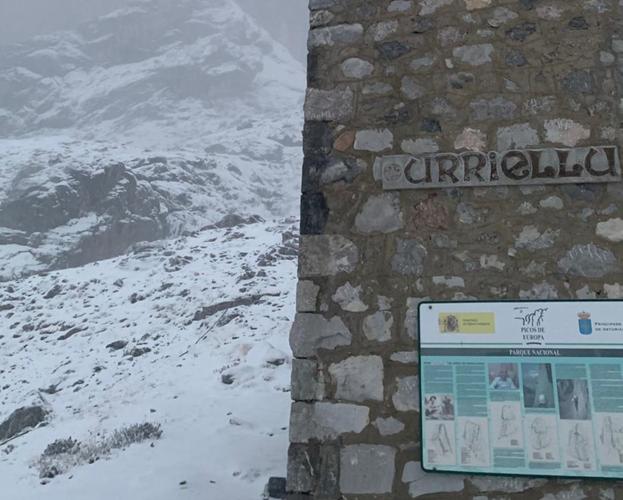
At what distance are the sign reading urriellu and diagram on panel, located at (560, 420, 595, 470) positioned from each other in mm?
1312

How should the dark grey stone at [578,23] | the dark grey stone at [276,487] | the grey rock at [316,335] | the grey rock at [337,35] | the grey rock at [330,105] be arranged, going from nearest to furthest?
the grey rock at [316,335] → the dark grey stone at [578,23] → the grey rock at [330,105] → the grey rock at [337,35] → the dark grey stone at [276,487]

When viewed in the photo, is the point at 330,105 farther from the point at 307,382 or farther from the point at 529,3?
the point at 307,382

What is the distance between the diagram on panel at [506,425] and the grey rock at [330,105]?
1.93 metres

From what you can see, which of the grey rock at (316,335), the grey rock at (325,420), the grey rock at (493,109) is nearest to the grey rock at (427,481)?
the grey rock at (325,420)

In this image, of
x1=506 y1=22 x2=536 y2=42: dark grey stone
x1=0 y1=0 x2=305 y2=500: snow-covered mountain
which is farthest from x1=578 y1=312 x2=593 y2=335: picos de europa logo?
x1=0 y1=0 x2=305 y2=500: snow-covered mountain

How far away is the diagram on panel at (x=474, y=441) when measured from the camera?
10.1ft

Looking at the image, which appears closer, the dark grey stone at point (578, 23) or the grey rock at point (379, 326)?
the grey rock at point (379, 326)

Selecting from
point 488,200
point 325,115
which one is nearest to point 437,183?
point 488,200

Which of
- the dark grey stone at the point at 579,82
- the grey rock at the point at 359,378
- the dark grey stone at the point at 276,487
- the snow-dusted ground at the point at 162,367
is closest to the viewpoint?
the grey rock at the point at 359,378

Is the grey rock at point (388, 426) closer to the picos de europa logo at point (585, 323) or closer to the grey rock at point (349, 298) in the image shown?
the grey rock at point (349, 298)

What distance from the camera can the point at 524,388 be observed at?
3.11 m

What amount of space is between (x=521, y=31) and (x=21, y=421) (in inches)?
350

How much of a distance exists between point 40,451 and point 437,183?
644 cm

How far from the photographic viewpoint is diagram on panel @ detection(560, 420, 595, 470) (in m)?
2.98
